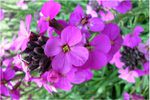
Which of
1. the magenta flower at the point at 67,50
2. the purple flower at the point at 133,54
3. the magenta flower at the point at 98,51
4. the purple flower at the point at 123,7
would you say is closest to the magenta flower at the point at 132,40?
the purple flower at the point at 133,54

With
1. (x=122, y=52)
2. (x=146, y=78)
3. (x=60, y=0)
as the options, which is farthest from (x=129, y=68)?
(x=60, y=0)

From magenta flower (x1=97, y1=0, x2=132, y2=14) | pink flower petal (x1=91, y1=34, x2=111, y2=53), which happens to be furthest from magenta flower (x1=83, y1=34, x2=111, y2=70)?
magenta flower (x1=97, y1=0, x2=132, y2=14)

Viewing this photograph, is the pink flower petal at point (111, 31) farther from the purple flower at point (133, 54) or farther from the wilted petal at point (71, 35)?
the purple flower at point (133, 54)

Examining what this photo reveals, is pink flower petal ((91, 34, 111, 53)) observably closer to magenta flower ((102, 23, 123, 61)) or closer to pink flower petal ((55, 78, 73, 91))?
magenta flower ((102, 23, 123, 61))

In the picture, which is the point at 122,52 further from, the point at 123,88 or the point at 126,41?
the point at 123,88

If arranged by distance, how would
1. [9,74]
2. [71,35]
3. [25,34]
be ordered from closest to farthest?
[71,35]
[25,34]
[9,74]

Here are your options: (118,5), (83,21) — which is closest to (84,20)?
(83,21)

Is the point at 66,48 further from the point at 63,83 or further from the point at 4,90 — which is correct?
the point at 4,90
